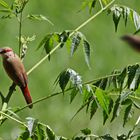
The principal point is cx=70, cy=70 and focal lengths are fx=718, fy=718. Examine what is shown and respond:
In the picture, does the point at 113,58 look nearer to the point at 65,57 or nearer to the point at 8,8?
the point at 65,57

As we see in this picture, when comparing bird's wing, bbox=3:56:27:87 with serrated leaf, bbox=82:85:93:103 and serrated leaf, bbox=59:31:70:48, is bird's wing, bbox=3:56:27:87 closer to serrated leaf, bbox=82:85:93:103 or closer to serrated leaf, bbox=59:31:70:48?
serrated leaf, bbox=59:31:70:48

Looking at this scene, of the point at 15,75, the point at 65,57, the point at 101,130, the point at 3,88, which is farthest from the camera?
the point at 65,57

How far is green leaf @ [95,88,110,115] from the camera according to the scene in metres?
2.73

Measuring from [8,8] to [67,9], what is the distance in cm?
637

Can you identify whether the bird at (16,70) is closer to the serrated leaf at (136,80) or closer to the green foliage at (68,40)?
the green foliage at (68,40)

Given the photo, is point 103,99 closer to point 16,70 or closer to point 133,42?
point 16,70

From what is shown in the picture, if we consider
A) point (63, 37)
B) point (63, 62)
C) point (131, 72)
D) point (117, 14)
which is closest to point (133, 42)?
point (131, 72)

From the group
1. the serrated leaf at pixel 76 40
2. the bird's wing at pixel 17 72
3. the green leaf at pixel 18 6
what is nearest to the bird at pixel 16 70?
the bird's wing at pixel 17 72

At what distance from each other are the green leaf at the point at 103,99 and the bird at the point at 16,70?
29.5 inches

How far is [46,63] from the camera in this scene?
8.11m

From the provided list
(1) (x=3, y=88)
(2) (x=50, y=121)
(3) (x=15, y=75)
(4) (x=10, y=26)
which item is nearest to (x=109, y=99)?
(3) (x=15, y=75)

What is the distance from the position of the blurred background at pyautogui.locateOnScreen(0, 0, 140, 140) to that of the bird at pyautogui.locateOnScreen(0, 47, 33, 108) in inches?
88.7

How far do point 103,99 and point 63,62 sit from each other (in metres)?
5.21

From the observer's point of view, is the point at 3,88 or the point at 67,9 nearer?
the point at 3,88
